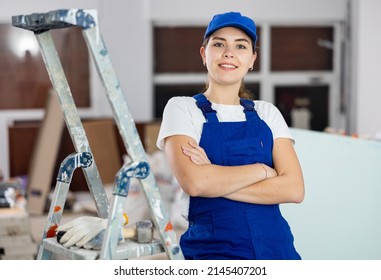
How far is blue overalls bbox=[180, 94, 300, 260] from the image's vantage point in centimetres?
138

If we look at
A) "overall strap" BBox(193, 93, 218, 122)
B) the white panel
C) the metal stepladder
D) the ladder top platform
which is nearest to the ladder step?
the metal stepladder

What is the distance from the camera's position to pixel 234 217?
4.53 feet

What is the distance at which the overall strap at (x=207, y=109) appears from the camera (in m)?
1.41

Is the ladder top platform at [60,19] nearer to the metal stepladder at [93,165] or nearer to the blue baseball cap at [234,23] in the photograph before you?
the metal stepladder at [93,165]

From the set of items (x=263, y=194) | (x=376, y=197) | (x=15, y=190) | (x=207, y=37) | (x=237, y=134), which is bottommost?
(x=15, y=190)

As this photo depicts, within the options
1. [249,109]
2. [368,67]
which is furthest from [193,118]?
[368,67]

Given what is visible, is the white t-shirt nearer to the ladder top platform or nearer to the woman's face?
the woman's face

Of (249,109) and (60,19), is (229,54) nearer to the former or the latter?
(249,109)

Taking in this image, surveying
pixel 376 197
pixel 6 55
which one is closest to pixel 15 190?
Result: pixel 6 55

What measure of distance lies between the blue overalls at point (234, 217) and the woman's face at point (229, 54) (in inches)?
3.1

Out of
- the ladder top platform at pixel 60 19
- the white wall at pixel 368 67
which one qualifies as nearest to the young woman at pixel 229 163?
the ladder top platform at pixel 60 19
